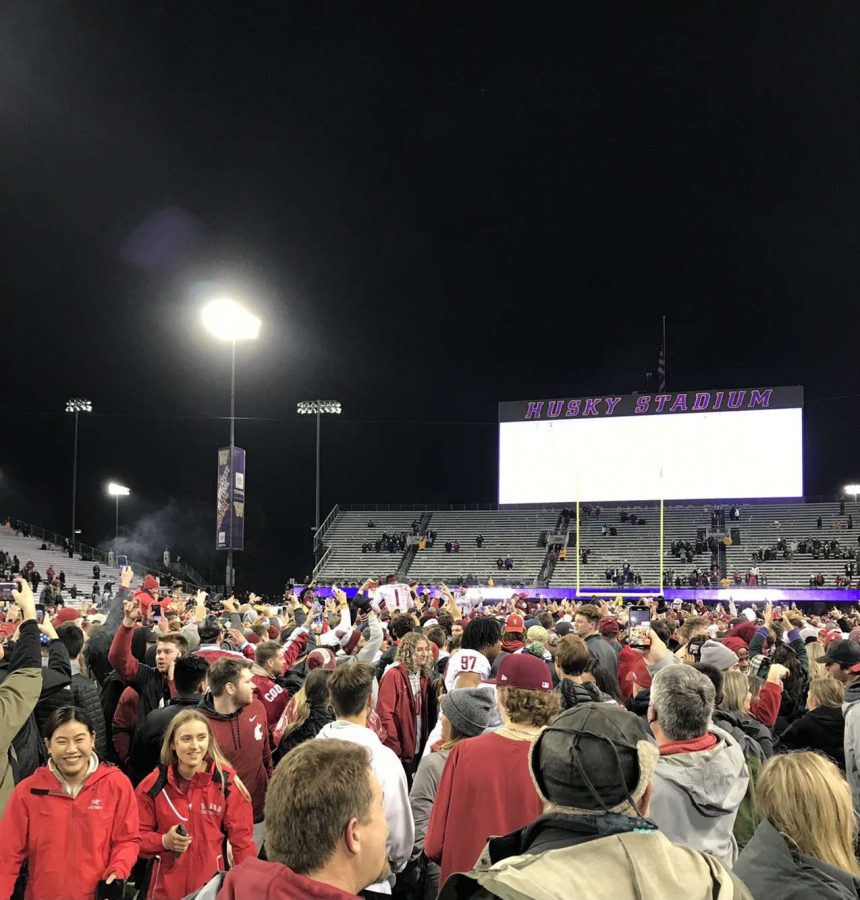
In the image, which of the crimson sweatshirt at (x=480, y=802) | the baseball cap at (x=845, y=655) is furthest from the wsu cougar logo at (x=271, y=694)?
the baseball cap at (x=845, y=655)

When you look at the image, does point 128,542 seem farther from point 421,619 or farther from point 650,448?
point 421,619

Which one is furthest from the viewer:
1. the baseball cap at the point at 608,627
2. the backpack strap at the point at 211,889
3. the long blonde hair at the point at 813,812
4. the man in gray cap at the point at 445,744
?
the baseball cap at the point at 608,627

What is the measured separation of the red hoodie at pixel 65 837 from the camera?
378 centimetres

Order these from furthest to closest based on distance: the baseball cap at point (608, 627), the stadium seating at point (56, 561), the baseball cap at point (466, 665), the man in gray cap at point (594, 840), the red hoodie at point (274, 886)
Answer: the stadium seating at point (56, 561) → the baseball cap at point (608, 627) → the baseball cap at point (466, 665) → the red hoodie at point (274, 886) → the man in gray cap at point (594, 840)

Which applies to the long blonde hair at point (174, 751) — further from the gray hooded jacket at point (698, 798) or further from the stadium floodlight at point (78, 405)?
the stadium floodlight at point (78, 405)

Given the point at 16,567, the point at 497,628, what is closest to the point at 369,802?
the point at 497,628

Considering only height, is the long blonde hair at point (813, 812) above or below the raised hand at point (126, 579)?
below

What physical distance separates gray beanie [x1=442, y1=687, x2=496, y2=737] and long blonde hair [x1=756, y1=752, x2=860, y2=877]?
66.3 inches

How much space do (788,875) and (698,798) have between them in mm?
828

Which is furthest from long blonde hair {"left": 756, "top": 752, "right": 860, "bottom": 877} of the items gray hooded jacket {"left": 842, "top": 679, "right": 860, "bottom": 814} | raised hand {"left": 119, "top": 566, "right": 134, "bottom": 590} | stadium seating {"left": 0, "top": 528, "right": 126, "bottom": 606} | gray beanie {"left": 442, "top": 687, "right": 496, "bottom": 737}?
stadium seating {"left": 0, "top": 528, "right": 126, "bottom": 606}

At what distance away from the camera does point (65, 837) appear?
3.82 meters

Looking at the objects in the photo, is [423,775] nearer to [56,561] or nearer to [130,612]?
[130,612]

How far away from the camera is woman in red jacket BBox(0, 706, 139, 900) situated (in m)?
3.78

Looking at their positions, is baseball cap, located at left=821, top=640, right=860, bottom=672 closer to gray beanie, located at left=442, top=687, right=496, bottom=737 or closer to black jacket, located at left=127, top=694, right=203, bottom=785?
gray beanie, located at left=442, top=687, right=496, bottom=737
